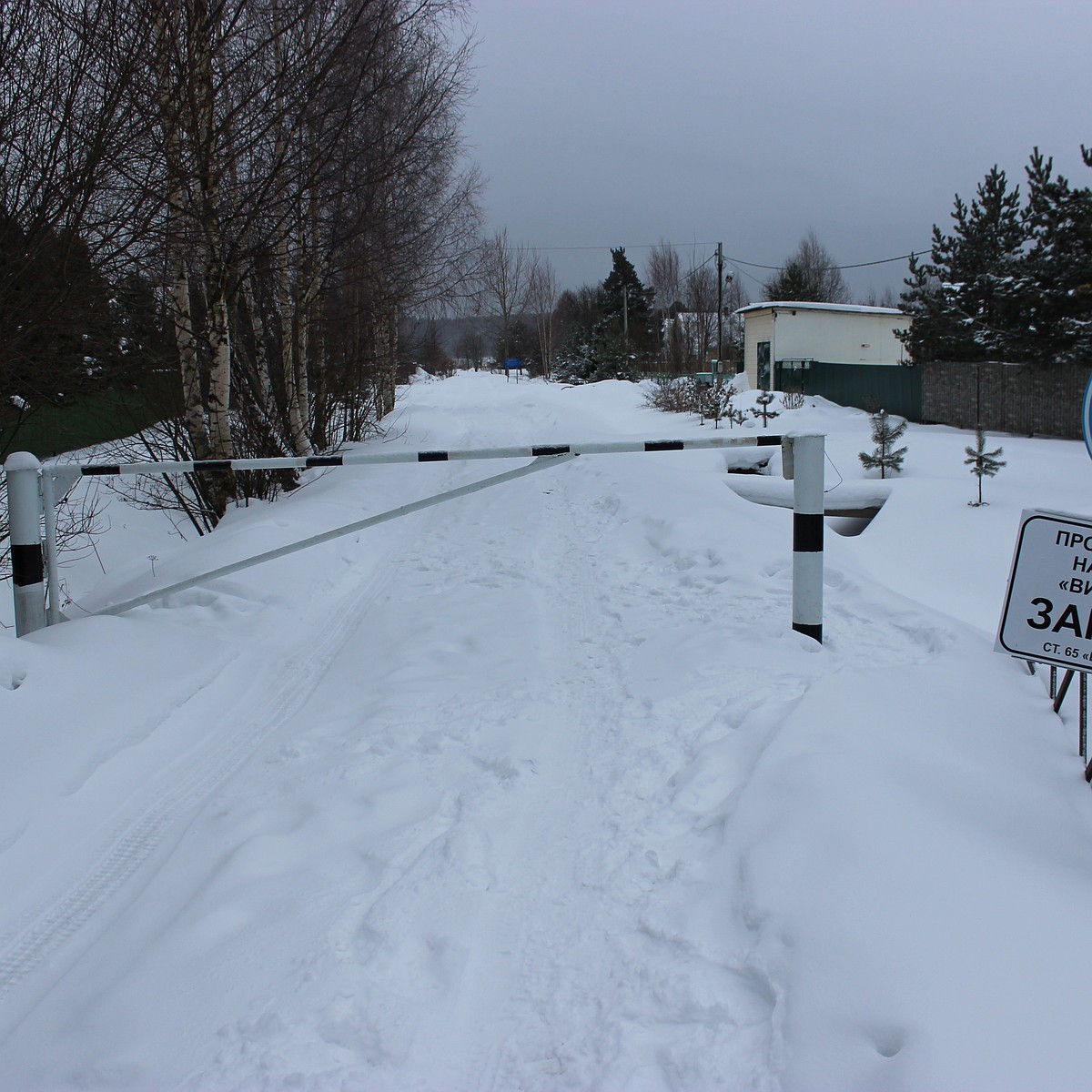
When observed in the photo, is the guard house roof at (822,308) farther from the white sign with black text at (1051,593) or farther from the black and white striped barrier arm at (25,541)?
the white sign with black text at (1051,593)

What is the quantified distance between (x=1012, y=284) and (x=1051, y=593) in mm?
20218

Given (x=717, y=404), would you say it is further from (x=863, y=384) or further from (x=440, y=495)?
(x=440, y=495)

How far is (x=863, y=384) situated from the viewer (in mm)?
26828

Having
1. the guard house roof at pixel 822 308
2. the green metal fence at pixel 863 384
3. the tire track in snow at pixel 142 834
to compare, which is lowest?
the tire track in snow at pixel 142 834

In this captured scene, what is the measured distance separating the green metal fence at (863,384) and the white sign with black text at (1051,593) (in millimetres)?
19845

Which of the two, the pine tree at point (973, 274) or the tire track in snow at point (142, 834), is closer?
the tire track in snow at point (142, 834)

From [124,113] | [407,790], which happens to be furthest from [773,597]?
[124,113]

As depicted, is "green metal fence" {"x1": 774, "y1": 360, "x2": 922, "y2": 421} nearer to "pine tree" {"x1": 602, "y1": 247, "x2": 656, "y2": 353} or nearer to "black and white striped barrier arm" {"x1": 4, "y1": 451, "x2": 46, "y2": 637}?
"black and white striped barrier arm" {"x1": 4, "y1": 451, "x2": 46, "y2": 637}

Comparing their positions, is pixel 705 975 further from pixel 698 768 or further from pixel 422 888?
pixel 698 768

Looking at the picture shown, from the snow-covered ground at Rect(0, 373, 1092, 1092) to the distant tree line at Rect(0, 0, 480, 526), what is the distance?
2.31 meters

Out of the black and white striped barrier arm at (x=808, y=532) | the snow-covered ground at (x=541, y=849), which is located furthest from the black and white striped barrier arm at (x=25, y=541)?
the black and white striped barrier arm at (x=808, y=532)

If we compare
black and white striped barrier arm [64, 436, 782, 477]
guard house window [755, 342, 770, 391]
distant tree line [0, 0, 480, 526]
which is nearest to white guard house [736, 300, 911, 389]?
guard house window [755, 342, 770, 391]

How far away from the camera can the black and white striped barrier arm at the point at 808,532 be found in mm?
4672

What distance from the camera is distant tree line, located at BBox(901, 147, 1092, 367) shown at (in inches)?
763
